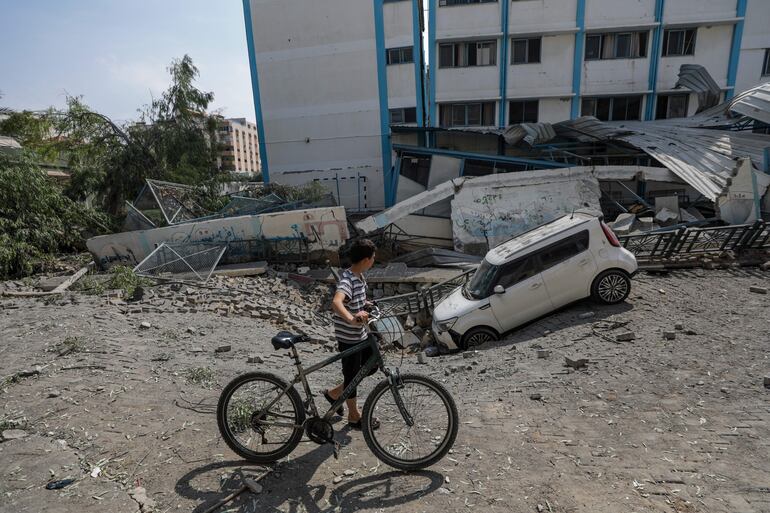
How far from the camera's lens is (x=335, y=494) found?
2.75m

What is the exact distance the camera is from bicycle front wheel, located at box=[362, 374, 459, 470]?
2904 millimetres

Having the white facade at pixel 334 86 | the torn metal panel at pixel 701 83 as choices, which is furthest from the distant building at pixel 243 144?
the torn metal panel at pixel 701 83

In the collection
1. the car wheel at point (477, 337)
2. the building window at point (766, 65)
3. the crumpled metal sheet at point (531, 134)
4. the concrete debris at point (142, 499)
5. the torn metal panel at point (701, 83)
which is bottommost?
the car wheel at point (477, 337)

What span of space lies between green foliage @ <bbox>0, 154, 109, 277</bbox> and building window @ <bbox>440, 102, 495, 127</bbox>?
16.4 meters

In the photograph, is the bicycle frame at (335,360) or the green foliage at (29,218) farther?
the green foliage at (29,218)

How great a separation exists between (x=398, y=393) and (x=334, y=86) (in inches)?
809

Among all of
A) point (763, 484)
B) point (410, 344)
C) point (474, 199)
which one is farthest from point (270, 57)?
point (763, 484)

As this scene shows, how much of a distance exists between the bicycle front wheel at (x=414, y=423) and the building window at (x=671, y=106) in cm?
2295

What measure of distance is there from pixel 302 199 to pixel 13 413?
12791 mm

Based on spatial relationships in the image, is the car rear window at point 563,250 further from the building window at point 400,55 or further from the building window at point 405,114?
the building window at point 400,55

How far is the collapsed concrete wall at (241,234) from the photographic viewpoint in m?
12.0

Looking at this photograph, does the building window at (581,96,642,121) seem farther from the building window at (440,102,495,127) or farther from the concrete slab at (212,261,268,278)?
the concrete slab at (212,261,268,278)

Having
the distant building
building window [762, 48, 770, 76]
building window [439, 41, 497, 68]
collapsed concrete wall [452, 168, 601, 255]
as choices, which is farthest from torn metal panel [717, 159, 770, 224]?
the distant building

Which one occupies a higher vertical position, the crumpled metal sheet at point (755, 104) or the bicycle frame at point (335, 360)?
the crumpled metal sheet at point (755, 104)
